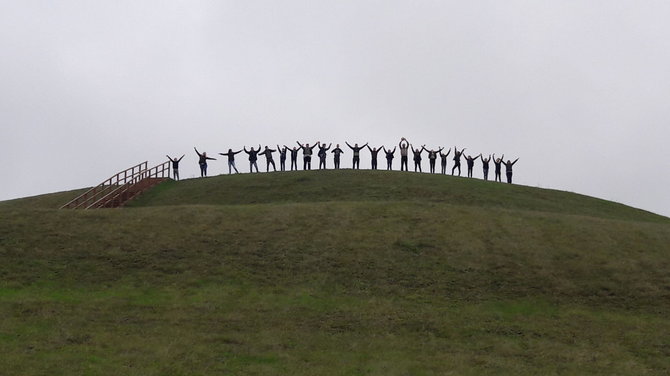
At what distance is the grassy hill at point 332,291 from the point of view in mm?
17594

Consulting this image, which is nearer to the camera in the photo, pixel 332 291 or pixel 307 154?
pixel 332 291

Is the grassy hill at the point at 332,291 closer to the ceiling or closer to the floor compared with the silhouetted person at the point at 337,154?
closer to the floor

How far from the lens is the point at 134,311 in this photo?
20.7 metres

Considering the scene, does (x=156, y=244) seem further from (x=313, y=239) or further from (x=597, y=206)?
(x=597, y=206)

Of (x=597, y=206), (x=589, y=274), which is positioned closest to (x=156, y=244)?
(x=589, y=274)

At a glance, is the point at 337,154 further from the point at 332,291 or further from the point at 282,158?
the point at 332,291

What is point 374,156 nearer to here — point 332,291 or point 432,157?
point 432,157

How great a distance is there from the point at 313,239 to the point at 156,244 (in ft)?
19.9

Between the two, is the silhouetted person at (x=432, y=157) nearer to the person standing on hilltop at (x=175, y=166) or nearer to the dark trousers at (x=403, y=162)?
the dark trousers at (x=403, y=162)

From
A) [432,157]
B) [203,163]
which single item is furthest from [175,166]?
[432,157]

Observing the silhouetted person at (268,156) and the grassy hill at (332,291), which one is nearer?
the grassy hill at (332,291)

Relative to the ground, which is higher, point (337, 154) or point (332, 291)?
point (337, 154)

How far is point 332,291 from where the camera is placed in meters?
23.3

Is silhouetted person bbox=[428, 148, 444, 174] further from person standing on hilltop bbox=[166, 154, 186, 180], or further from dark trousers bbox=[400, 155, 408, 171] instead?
person standing on hilltop bbox=[166, 154, 186, 180]
